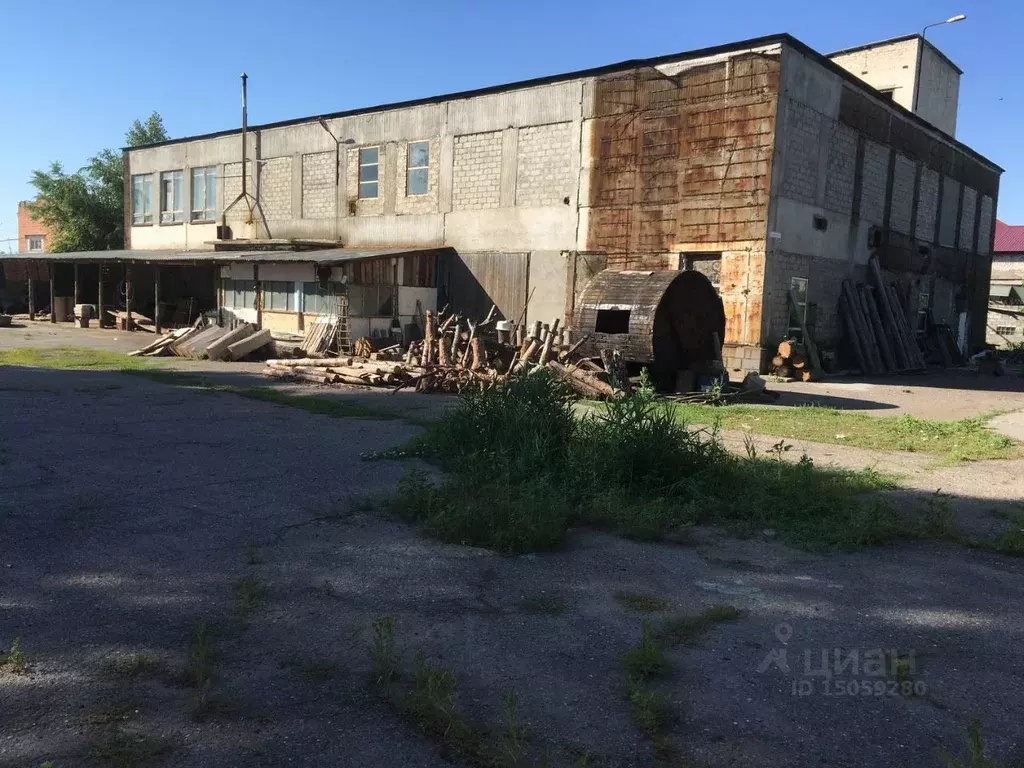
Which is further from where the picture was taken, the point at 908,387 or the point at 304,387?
the point at 908,387

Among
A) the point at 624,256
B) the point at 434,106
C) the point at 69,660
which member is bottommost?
the point at 69,660

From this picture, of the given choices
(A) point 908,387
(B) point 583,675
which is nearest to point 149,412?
(B) point 583,675

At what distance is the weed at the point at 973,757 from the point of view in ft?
8.50

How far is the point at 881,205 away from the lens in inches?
890

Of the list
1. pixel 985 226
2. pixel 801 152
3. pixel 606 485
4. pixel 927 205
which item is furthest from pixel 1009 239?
pixel 606 485

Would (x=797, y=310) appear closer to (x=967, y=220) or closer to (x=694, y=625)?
(x=967, y=220)

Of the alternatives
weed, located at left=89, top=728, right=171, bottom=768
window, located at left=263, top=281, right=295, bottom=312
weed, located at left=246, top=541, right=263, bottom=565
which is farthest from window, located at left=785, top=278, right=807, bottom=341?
weed, located at left=89, top=728, right=171, bottom=768

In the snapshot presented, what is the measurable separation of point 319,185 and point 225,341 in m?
9.02

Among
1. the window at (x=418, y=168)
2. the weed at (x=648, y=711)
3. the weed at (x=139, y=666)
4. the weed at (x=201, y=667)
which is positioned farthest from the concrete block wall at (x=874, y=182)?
the weed at (x=139, y=666)

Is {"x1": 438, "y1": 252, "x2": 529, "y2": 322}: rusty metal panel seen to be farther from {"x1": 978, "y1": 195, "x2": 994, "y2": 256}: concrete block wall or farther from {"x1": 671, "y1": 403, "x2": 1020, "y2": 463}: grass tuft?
{"x1": 978, "y1": 195, "x2": 994, "y2": 256}: concrete block wall

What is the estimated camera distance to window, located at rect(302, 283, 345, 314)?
21.2m

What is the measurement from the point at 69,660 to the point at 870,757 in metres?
3.33

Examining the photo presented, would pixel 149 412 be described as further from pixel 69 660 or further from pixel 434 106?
pixel 434 106

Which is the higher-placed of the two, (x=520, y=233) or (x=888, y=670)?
(x=520, y=233)
